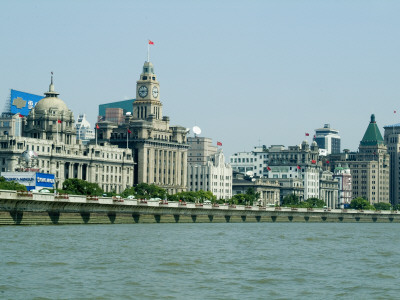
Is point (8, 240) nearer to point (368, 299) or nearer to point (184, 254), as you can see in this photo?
point (184, 254)

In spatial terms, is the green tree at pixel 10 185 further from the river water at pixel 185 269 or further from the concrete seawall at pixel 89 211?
the river water at pixel 185 269

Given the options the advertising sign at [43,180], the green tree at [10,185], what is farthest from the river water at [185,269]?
the advertising sign at [43,180]

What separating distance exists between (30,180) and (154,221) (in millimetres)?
28995

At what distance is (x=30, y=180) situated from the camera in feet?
579

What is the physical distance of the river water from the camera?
58.0 metres

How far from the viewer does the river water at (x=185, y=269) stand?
190 feet

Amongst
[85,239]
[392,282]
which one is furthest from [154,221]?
[392,282]

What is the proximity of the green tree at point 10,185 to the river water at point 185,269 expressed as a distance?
2101 inches

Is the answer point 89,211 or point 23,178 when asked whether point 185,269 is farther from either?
point 23,178

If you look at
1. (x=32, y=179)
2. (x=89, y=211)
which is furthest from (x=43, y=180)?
(x=89, y=211)

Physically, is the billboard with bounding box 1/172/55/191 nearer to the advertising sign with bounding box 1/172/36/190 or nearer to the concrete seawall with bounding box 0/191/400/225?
the advertising sign with bounding box 1/172/36/190

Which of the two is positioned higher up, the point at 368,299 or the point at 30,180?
the point at 30,180

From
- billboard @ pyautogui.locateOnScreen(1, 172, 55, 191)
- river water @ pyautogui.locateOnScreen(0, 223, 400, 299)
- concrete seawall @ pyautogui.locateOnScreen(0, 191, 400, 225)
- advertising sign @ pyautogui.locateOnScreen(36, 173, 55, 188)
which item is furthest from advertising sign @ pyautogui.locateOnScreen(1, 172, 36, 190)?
river water @ pyautogui.locateOnScreen(0, 223, 400, 299)

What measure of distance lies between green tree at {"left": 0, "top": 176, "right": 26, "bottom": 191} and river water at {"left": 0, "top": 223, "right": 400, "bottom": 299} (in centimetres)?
5336
